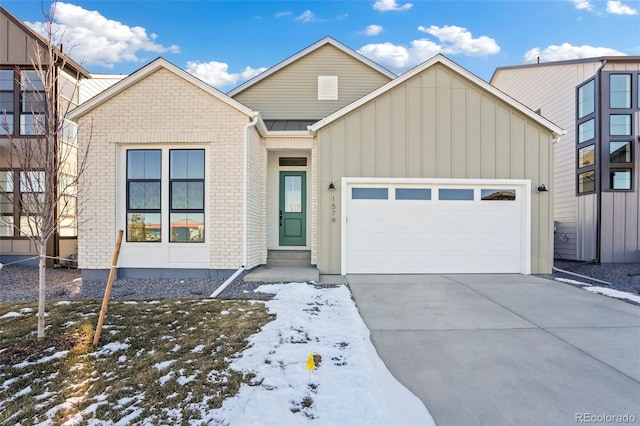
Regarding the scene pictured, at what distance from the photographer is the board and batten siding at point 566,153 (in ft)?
34.0

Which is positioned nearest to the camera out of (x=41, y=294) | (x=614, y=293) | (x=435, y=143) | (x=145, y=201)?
(x=41, y=294)

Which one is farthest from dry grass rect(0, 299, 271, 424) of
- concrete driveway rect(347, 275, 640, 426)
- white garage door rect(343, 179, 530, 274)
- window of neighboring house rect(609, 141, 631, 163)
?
window of neighboring house rect(609, 141, 631, 163)

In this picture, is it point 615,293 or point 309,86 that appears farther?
point 309,86

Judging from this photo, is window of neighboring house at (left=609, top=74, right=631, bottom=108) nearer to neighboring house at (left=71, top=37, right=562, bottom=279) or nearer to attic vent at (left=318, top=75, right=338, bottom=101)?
neighboring house at (left=71, top=37, right=562, bottom=279)

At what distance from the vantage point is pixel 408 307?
5.09 m

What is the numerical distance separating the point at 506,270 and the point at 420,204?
2.67 meters

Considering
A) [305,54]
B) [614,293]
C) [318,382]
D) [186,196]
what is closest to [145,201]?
[186,196]

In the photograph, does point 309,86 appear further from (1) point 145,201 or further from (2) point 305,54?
(1) point 145,201

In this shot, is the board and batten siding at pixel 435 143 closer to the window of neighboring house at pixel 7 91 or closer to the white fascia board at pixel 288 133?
the white fascia board at pixel 288 133

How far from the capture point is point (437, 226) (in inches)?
303

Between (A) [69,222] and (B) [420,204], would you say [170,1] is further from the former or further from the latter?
(B) [420,204]

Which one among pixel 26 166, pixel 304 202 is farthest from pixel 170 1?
pixel 26 166

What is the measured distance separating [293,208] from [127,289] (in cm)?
437

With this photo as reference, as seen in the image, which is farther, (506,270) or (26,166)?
(506,270)
